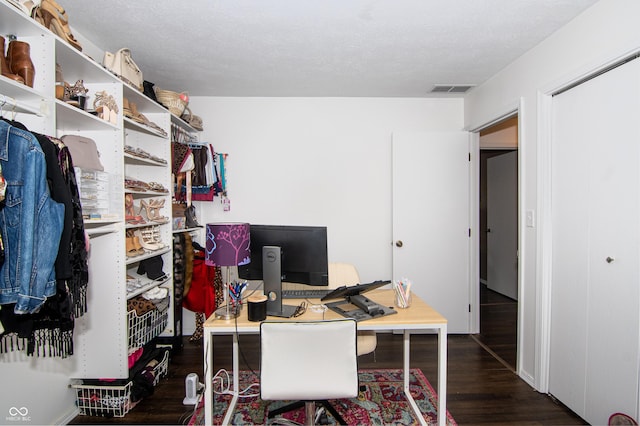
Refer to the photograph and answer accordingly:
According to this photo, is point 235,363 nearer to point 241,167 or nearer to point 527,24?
point 241,167

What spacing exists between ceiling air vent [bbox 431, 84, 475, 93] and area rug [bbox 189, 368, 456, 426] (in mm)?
2742

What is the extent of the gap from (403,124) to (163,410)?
134 inches

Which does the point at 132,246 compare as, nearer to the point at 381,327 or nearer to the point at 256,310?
the point at 256,310

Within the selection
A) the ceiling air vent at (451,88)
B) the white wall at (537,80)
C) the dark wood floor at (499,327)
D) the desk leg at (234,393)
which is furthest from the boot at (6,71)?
the dark wood floor at (499,327)

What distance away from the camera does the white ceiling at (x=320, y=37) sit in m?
1.83

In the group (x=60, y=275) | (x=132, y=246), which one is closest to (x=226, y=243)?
(x=60, y=275)

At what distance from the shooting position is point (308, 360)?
4.47ft

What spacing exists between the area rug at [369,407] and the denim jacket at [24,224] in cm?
134

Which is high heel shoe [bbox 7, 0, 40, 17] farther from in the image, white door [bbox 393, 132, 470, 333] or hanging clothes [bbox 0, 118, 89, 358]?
white door [bbox 393, 132, 470, 333]

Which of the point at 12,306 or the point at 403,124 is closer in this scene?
the point at 12,306

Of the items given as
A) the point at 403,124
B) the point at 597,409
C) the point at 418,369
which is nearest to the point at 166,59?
the point at 403,124

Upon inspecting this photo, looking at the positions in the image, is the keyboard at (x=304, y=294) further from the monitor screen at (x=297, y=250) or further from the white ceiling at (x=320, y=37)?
the white ceiling at (x=320, y=37)

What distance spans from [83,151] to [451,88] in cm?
322

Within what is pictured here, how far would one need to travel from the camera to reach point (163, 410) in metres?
2.05
